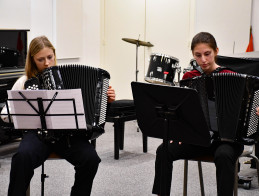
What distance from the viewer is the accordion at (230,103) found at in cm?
276

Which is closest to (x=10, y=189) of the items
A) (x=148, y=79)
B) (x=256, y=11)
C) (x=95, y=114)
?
(x=95, y=114)

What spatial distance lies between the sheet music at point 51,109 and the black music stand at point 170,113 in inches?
13.8

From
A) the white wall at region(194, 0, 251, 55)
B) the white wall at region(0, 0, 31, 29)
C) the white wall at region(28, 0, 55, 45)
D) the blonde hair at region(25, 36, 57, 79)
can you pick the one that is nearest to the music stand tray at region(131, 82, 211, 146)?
the blonde hair at region(25, 36, 57, 79)

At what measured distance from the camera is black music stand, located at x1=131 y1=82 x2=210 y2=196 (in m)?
2.56

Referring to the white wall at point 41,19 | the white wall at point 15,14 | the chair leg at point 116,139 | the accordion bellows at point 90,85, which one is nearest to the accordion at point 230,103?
the accordion bellows at point 90,85

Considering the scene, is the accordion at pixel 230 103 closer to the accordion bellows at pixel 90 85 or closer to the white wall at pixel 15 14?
the accordion bellows at pixel 90 85

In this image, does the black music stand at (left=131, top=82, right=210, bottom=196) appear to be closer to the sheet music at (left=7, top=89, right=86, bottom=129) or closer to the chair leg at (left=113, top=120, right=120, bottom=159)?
the sheet music at (left=7, top=89, right=86, bottom=129)

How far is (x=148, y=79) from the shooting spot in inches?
225

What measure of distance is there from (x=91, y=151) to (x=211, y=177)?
1.50 m

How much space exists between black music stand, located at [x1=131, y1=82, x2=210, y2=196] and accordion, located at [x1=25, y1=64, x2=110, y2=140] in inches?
14.3

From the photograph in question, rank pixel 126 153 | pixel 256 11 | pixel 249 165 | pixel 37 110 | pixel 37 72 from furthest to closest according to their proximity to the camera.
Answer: pixel 256 11 → pixel 126 153 → pixel 249 165 → pixel 37 72 → pixel 37 110

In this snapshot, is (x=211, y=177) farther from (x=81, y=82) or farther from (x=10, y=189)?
(x=10, y=189)

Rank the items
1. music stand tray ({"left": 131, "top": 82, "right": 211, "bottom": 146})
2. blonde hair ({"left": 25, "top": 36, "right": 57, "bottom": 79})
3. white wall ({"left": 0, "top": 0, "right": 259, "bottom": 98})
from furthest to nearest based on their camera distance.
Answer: white wall ({"left": 0, "top": 0, "right": 259, "bottom": 98}) < blonde hair ({"left": 25, "top": 36, "right": 57, "bottom": 79}) < music stand tray ({"left": 131, "top": 82, "right": 211, "bottom": 146})

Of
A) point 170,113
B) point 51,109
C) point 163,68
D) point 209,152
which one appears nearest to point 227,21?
point 163,68
